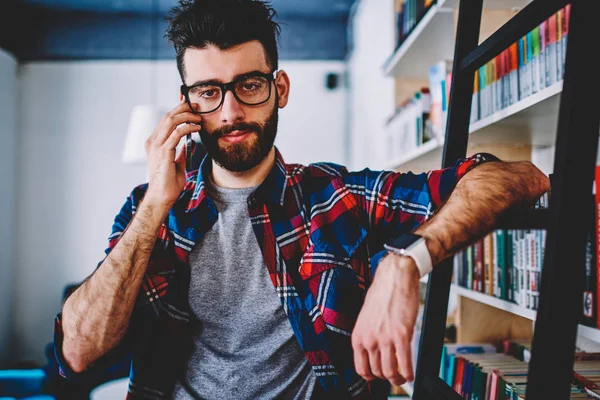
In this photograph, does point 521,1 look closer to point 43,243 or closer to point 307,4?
point 307,4

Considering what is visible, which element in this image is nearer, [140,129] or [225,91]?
[225,91]

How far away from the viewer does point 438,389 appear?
1016 mm

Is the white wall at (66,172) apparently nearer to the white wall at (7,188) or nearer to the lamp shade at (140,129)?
the white wall at (7,188)

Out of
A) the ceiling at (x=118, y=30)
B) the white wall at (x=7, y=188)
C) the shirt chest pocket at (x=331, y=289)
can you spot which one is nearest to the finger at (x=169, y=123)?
the shirt chest pocket at (x=331, y=289)

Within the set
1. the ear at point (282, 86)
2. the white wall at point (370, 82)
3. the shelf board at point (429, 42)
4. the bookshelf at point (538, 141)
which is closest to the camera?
the bookshelf at point (538, 141)

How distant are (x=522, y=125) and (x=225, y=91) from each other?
29.9 inches

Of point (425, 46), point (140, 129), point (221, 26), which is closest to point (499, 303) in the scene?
point (221, 26)

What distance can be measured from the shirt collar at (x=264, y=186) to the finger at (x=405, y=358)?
610 millimetres

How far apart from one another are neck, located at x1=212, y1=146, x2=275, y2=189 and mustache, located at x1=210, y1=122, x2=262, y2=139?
0.09 m

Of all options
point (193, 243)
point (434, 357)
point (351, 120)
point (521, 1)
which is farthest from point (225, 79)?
point (351, 120)

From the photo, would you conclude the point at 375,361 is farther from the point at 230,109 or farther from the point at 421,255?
the point at 230,109

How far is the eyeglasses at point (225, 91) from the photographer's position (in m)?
1.29

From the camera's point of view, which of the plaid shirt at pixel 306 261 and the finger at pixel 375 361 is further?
the plaid shirt at pixel 306 261

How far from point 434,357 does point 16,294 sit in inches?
169
